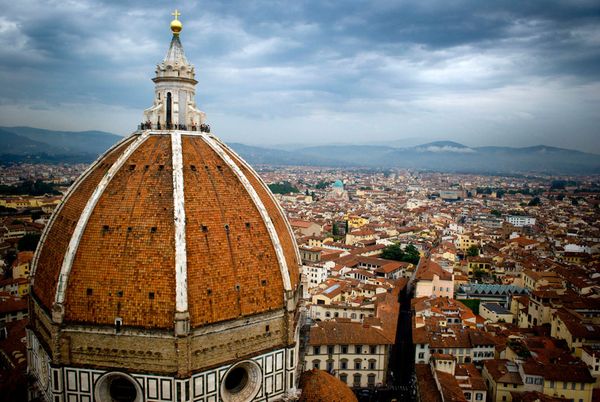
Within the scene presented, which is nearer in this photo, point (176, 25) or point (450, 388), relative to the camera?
point (176, 25)

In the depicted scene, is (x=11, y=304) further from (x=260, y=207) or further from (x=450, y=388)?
(x=450, y=388)

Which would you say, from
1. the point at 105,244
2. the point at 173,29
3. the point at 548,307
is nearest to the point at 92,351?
the point at 105,244

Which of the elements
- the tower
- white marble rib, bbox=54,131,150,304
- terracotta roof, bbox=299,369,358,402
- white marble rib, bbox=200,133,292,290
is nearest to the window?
terracotta roof, bbox=299,369,358,402

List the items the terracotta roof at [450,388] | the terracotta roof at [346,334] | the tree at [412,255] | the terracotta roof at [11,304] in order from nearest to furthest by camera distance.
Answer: the terracotta roof at [450,388], the terracotta roof at [346,334], the terracotta roof at [11,304], the tree at [412,255]

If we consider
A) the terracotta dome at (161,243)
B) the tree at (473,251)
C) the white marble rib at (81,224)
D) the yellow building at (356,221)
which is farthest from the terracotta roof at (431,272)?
the white marble rib at (81,224)

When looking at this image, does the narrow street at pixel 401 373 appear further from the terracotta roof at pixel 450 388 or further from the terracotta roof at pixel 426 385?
the terracotta roof at pixel 450 388

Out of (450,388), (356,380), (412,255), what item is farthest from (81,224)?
(412,255)
